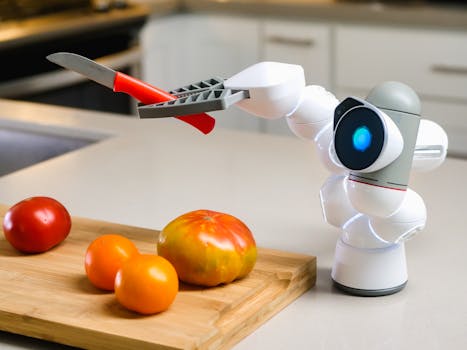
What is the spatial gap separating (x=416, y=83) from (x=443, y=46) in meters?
0.18

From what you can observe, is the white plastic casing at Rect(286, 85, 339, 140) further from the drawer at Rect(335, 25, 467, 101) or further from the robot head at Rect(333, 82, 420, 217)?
the drawer at Rect(335, 25, 467, 101)

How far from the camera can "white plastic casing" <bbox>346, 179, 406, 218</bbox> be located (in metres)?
0.99

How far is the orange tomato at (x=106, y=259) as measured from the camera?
1048mm

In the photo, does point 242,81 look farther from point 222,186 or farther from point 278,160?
point 278,160

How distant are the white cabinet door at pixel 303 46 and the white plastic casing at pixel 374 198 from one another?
2553 mm

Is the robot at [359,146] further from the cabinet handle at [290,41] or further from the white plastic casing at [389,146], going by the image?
the cabinet handle at [290,41]

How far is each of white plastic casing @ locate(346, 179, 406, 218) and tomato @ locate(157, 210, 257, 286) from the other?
142mm

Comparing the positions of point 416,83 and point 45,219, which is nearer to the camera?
point 45,219

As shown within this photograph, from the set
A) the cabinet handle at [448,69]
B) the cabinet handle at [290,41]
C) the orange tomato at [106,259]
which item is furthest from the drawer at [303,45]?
the orange tomato at [106,259]

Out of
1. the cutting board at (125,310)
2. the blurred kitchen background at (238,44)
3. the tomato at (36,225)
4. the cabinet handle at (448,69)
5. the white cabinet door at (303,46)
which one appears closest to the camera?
the cutting board at (125,310)

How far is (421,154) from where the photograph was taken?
1062 mm

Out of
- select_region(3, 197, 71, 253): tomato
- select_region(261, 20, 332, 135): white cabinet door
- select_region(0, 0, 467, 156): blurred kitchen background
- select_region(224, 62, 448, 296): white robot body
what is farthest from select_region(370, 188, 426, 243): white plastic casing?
select_region(261, 20, 332, 135): white cabinet door

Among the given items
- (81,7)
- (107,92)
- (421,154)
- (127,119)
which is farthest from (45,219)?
(81,7)

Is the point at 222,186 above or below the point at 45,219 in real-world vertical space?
below
